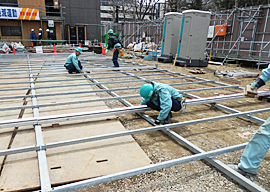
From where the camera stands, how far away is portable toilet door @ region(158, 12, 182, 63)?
1035 centimetres

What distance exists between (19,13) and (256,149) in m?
19.8

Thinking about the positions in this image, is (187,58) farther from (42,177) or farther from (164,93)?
(42,177)

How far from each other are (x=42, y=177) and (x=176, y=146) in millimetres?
1632

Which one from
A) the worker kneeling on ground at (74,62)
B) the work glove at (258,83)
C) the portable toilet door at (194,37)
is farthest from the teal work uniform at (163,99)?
the portable toilet door at (194,37)

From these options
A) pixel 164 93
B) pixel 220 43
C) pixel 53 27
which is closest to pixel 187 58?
pixel 220 43

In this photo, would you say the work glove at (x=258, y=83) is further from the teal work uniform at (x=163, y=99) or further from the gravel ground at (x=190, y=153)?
the teal work uniform at (x=163, y=99)

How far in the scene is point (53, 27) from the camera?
1856 centimetres

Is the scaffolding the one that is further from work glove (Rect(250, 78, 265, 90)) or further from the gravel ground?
work glove (Rect(250, 78, 265, 90))

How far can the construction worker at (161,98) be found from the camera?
2988mm

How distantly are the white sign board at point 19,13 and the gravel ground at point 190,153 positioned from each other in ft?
55.6

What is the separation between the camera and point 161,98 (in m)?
3.02

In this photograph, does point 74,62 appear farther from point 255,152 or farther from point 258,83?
point 255,152

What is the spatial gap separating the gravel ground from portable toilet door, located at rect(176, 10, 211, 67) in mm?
5818

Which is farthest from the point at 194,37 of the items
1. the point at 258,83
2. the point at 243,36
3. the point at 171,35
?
the point at 258,83
